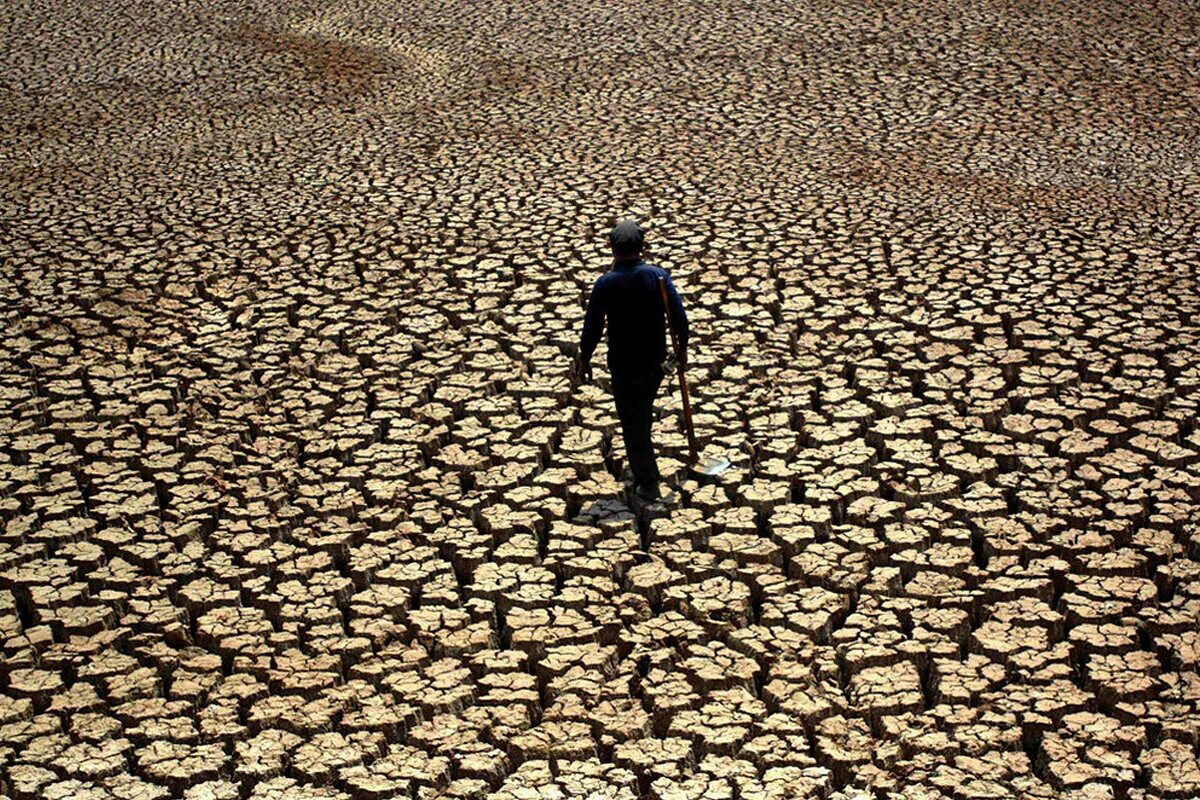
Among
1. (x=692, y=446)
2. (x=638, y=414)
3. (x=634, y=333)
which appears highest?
(x=634, y=333)

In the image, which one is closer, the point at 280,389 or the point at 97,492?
the point at 97,492

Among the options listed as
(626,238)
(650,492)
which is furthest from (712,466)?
(626,238)

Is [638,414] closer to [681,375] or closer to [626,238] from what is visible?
[681,375]

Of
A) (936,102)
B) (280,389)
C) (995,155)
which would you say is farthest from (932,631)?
(936,102)

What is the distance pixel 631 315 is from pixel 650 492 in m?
0.79

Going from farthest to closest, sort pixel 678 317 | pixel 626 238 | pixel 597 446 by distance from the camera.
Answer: pixel 597 446 < pixel 678 317 < pixel 626 238

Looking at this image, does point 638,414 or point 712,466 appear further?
point 712,466

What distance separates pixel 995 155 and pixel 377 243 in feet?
15.3

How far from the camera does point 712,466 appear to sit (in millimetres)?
6078

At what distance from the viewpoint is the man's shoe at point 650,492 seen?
5.83 meters

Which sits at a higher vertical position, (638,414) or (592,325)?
(592,325)

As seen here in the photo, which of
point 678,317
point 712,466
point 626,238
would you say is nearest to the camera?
point 626,238

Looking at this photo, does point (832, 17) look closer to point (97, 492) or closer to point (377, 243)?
point (377, 243)

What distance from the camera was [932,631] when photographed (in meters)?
4.95
